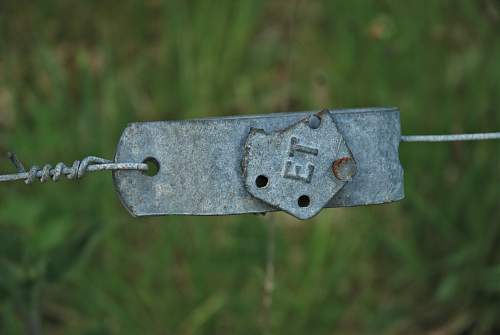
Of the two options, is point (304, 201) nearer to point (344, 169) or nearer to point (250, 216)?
point (344, 169)

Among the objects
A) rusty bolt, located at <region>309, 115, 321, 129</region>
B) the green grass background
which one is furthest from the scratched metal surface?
the green grass background

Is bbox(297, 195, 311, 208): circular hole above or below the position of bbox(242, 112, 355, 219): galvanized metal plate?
below

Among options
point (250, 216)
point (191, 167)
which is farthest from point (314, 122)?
point (250, 216)

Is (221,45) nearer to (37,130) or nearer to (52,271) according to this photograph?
(37,130)

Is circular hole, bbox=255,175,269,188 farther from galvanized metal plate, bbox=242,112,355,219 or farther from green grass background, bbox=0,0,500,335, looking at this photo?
green grass background, bbox=0,0,500,335

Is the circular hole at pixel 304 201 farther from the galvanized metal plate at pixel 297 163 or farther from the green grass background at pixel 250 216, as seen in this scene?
the green grass background at pixel 250 216

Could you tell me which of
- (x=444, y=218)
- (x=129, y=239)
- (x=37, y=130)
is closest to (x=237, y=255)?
(x=129, y=239)
